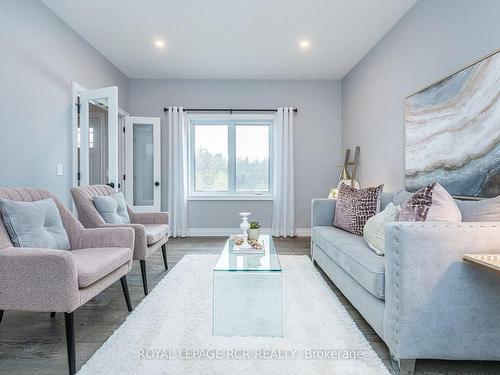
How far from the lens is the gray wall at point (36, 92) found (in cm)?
251

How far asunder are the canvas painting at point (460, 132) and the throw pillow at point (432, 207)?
46 cm

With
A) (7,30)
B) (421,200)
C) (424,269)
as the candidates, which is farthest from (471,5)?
(7,30)

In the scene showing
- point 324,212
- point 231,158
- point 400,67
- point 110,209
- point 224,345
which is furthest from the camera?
point 231,158

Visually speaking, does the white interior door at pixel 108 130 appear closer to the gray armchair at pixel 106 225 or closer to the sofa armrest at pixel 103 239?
the gray armchair at pixel 106 225

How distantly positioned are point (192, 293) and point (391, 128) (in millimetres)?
2757

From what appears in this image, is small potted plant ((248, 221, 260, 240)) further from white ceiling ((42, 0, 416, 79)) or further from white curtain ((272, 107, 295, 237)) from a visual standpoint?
white curtain ((272, 107, 295, 237))

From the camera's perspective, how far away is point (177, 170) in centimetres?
499

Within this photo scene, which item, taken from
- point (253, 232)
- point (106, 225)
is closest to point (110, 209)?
point (106, 225)

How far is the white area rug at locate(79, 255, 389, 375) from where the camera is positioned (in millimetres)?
1505

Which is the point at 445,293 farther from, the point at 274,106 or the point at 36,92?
the point at 274,106

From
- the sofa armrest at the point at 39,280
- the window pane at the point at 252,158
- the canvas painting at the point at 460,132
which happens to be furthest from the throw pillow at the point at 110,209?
the canvas painting at the point at 460,132

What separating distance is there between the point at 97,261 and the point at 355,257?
64.0 inches

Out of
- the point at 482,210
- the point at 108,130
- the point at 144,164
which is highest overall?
the point at 108,130

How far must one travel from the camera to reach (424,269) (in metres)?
1.41
